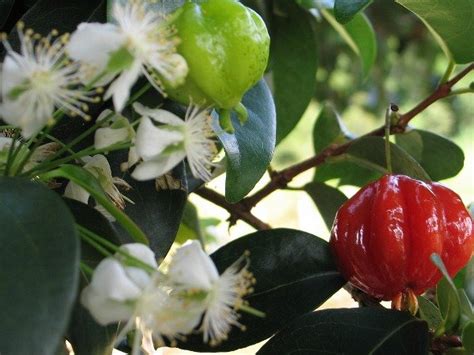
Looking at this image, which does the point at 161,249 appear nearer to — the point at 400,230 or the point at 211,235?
the point at 400,230

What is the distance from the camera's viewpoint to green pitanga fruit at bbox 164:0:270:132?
0.53 metres

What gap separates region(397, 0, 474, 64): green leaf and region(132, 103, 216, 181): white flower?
0.29 m

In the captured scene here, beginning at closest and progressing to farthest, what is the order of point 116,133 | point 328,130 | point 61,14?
point 116,133 < point 61,14 < point 328,130

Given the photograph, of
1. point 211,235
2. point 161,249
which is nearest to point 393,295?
point 161,249

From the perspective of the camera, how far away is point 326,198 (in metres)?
0.92

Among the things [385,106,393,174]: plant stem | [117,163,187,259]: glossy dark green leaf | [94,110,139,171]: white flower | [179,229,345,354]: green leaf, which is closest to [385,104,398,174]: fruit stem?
[385,106,393,174]: plant stem

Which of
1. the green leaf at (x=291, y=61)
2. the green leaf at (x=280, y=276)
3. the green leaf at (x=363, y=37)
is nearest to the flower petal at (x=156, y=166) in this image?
the green leaf at (x=280, y=276)

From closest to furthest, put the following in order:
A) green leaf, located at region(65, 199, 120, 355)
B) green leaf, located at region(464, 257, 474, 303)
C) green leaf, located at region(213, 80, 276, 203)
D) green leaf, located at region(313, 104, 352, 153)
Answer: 1. green leaf, located at region(65, 199, 120, 355)
2. green leaf, located at region(213, 80, 276, 203)
3. green leaf, located at region(464, 257, 474, 303)
4. green leaf, located at region(313, 104, 352, 153)

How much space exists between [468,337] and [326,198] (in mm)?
331

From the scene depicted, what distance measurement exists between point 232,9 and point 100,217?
17cm

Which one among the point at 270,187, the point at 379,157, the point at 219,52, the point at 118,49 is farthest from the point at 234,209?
the point at 118,49

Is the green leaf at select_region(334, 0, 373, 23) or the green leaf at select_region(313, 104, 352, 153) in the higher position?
the green leaf at select_region(334, 0, 373, 23)

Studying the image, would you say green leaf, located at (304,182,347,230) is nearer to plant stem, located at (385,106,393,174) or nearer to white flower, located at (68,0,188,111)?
plant stem, located at (385,106,393,174)

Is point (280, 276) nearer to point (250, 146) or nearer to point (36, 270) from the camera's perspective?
point (250, 146)
